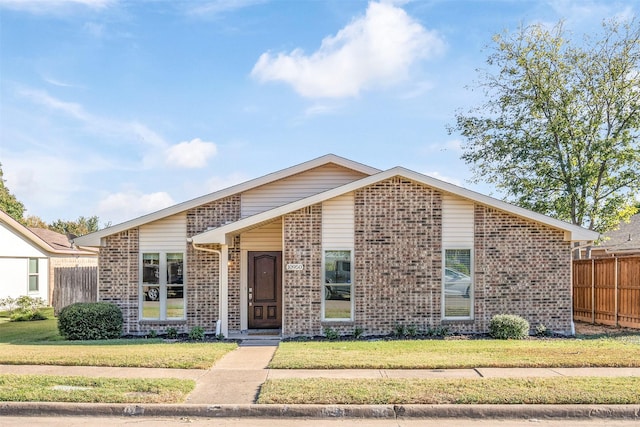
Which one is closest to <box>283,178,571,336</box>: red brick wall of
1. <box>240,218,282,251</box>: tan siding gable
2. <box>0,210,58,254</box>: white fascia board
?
<box>240,218,282,251</box>: tan siding gable

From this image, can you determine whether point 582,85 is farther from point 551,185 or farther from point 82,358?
point 82,358

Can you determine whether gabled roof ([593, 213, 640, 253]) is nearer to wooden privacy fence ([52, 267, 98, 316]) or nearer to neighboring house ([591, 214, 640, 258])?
neighboring house ([591, 214, 640, 258])

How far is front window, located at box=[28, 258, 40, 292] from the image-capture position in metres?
26.3

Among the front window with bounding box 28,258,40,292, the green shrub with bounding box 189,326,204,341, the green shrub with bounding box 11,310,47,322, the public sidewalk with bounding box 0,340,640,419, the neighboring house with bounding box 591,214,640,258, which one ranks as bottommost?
the green shrub with bounding box 11,310,47,322

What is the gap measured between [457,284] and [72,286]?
15.4m

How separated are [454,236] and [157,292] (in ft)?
26.1

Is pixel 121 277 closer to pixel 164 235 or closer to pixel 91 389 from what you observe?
pixel 164 235

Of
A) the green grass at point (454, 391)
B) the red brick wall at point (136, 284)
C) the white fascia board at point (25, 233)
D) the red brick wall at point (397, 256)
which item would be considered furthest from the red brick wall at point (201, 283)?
the white fascia board at point (25, 233)

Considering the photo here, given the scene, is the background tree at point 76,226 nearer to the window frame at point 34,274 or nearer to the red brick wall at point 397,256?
the window frame at point 34,274

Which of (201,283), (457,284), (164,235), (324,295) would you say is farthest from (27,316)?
(457,284)

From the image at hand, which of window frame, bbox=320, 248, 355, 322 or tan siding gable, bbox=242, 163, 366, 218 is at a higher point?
tan siding gable, bbox=242, 163, 366, 218

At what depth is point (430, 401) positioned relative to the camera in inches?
308

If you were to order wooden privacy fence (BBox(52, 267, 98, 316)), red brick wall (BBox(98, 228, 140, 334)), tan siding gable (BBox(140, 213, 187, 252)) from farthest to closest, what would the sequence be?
wooden privacy fence (BBox(52, 267, 98, 316))
tan siding gable (BBox(140, 213, 187, 252))
red brick wall (BBox(98, 228, 140, 334))

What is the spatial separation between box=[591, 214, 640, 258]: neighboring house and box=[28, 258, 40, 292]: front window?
24624 millimetres
